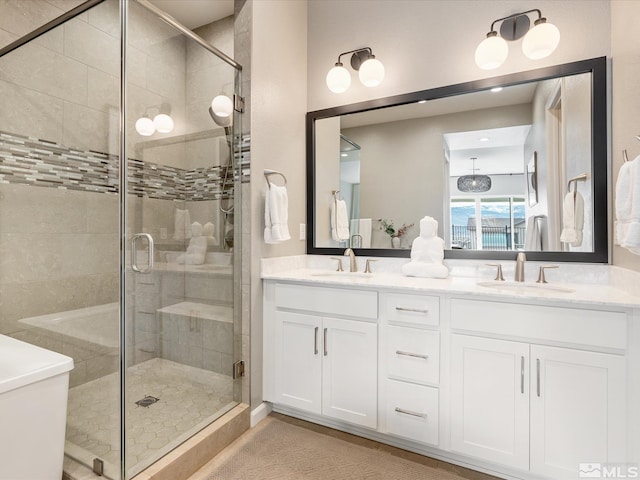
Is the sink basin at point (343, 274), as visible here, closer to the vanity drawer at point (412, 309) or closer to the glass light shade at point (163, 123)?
the vanity drawer at point (412, 309)

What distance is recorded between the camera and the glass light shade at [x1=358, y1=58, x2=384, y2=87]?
7.12 feet

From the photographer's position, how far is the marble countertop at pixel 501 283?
1397 millimetres

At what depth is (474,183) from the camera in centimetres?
201

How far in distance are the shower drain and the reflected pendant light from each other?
2.04 m

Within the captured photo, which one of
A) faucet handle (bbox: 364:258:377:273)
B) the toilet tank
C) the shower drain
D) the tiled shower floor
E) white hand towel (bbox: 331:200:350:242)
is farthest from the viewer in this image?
white hand towel (bbox: 331:200:350:242)

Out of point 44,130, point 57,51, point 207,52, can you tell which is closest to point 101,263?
point 44,130

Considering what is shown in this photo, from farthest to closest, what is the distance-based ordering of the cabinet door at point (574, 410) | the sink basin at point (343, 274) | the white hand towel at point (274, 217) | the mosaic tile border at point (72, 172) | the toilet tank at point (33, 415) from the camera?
1. the sink basin at point (343, 274)
2. the white hand towel at point (274, 217)
3. the mosaic tile border at point (72, 172)
4. the cabinet door at point (574, 410)
5. the toilet tank at point (33, 415)

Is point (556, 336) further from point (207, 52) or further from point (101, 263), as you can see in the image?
point (207, 52)

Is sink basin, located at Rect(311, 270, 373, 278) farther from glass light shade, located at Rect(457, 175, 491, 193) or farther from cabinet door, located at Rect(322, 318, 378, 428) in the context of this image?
glass light shade, located at Rect(457, 175, 491, 193)

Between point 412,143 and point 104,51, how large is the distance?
5.69ft

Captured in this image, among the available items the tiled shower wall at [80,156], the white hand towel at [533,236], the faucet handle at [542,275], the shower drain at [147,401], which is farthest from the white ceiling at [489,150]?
the shower drain at [147,401]

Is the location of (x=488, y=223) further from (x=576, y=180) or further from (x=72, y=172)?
(x=72, y=172)

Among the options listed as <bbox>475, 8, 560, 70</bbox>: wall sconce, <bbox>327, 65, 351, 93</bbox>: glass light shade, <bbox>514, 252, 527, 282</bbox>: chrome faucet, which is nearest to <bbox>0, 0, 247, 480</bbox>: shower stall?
<bbox>327, 65, 351, 93</bbox>: glass light shade

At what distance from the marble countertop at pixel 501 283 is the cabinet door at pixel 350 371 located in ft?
0.81
